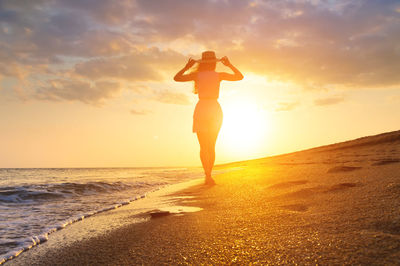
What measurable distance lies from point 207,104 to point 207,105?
2 cm

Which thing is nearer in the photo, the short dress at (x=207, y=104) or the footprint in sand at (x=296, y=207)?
the footprint in sand at (x=296, y=207)

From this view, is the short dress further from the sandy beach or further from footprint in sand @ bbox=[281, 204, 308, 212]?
footprint in sand @ bbox=[281, 204, 308, 212]

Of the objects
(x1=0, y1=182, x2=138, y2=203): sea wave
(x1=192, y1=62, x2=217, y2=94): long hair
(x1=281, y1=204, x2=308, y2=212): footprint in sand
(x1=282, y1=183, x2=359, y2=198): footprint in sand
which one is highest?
(x1=192, y1=62, x2=217, y2=94): long hair

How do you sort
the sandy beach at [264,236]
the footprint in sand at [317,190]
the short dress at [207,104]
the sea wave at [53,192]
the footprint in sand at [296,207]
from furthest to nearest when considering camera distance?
the sea wave at [53,192] < the short dress at [207,104] < the footprint in sand at [317,190] < the footprint in sand at [296,207] < the sandy beach at [264,236]

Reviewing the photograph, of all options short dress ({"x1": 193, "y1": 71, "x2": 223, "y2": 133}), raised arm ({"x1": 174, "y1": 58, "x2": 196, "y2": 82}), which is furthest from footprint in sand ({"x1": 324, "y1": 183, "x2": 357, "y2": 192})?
raised arm ({"x1": 174, "y1": 58, "x2": 196, "y2": 82})

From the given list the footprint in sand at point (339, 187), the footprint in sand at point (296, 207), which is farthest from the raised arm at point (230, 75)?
the footprint in sand at point (296, 207)

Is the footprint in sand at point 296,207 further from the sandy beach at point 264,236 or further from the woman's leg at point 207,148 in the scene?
the woman's leg at point 207,148

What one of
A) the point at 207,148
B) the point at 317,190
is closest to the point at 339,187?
the point at 317,190

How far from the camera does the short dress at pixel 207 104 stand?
5906 millimetres

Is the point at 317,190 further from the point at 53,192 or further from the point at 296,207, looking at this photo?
the point at 53,192

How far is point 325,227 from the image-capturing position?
1558mm

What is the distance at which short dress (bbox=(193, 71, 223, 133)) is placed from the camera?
19.4 ft

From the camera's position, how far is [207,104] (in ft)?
19.5

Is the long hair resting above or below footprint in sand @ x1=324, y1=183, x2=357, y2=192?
above
